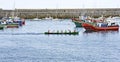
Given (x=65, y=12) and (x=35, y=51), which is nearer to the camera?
(x=35, y=51)

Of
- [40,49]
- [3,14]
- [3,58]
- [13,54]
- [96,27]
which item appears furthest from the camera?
[3,14]

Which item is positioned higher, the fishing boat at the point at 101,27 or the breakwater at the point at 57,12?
the fishing boat at the point at 101,27

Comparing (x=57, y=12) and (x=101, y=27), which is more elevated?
(x=101, y=27)

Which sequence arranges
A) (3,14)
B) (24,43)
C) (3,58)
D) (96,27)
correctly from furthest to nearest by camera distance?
(3,14) → (96,27) → (24,43) → (3,58)

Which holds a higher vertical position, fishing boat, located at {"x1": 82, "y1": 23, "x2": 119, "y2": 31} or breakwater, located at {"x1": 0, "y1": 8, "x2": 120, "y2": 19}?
fishing boat, located at {"x1": 82, "y1": 23, "x2": 119, "y2": 31}

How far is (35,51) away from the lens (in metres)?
42.9

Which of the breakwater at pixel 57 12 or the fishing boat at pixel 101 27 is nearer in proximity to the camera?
the fishing boat at pixel 101 27

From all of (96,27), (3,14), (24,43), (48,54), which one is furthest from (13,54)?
(3,14)

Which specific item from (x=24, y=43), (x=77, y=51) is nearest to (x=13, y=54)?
(x=77, y=51)

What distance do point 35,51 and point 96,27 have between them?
110 feet

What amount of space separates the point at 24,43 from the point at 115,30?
1120 inches

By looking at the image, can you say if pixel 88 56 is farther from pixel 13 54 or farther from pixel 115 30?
pixel 115 30

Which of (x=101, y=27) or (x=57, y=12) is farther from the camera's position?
(x=57, y=12)

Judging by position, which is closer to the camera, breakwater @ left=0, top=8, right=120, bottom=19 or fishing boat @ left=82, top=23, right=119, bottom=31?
fishing boat @ left=82, top=23, right=119, bottom=31
